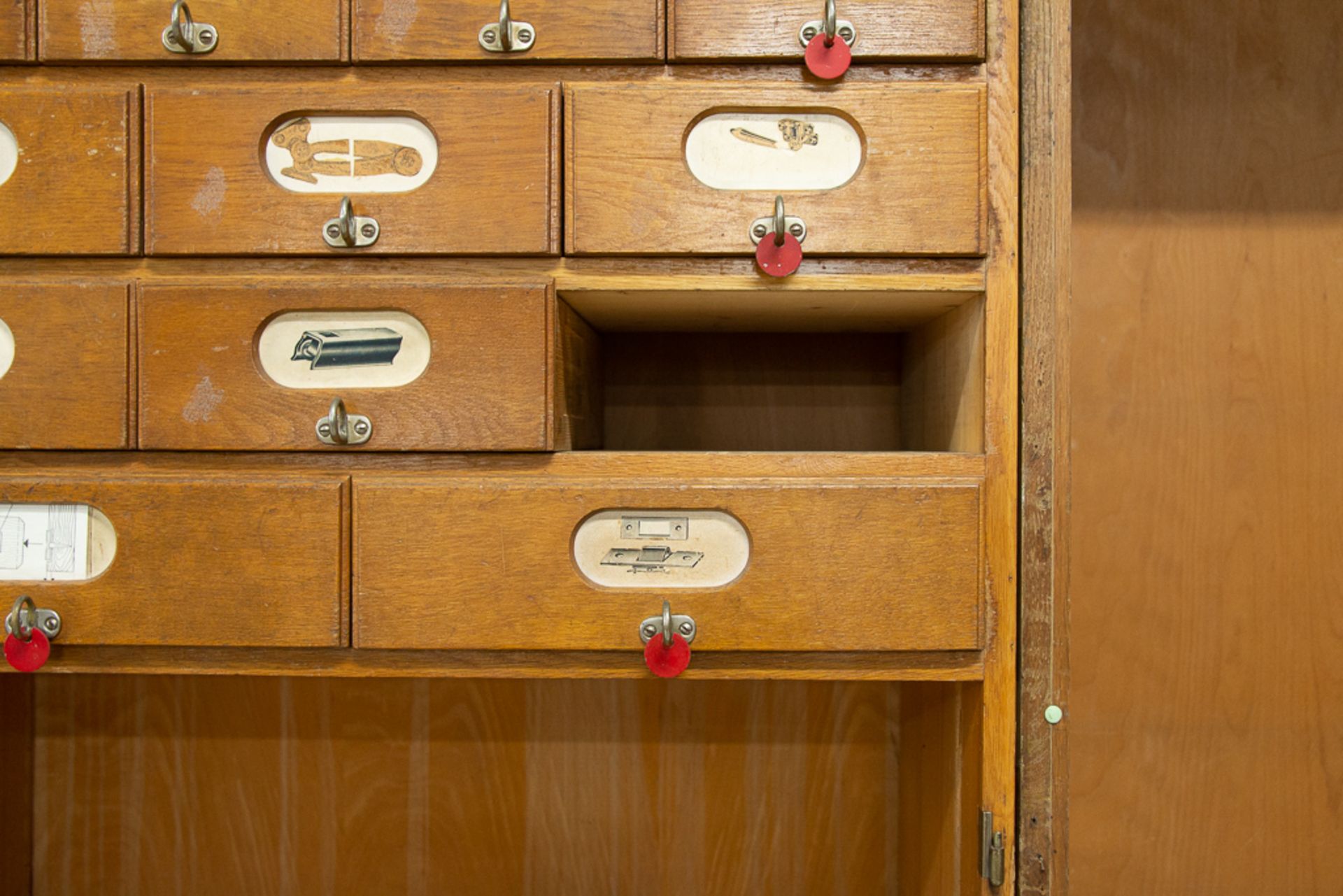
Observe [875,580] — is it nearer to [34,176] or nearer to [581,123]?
[581,123]

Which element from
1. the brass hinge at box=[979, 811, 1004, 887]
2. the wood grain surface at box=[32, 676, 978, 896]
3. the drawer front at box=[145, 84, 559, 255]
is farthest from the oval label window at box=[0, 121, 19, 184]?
the brass hinge at box=[979, 811, 1004, 887]

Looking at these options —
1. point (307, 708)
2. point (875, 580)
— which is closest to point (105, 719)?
point (307, 708)

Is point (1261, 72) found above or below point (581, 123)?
above

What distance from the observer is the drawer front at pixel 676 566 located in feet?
2.22

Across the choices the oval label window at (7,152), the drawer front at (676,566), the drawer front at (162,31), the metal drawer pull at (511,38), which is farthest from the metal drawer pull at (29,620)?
the metal drawer pull at (511,38)

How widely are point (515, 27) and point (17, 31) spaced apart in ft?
1.40

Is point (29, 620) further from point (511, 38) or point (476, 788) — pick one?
point (511, 38)

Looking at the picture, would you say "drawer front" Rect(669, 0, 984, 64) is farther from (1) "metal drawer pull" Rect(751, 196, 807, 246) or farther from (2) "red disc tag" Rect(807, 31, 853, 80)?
(1) "metal drawer pull" Rect(751, 196, 807, 246)

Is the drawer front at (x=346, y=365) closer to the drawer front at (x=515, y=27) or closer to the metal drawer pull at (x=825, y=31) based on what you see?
the drawer front at (x=515, y=27)

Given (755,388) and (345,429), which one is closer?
(345,429)

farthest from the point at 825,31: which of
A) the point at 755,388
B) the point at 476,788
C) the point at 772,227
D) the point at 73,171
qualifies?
the point at 476,788

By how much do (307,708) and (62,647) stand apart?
0.34 metres

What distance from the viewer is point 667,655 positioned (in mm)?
672

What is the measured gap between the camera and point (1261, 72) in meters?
0.99
